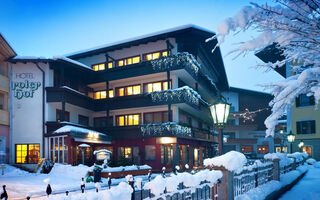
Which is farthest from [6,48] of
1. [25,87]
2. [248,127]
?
[248,127]

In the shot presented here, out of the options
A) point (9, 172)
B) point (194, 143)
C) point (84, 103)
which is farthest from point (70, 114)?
point (194, 143)

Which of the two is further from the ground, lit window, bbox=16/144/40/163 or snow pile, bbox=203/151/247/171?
snow pile, bbox=203/151/247/171

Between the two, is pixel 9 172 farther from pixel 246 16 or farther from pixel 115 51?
pixel 246 16

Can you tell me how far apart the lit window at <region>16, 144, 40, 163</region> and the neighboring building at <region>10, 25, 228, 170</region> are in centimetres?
9

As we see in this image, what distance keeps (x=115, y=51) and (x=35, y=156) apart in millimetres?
14296

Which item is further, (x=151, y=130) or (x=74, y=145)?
(x=151, y=130)

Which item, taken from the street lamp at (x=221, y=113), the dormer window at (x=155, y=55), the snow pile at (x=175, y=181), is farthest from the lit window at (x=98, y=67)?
the snow pile at (x=175, y=181)

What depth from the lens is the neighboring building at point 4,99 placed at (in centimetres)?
2664

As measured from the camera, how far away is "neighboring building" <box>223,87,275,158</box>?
60250mm

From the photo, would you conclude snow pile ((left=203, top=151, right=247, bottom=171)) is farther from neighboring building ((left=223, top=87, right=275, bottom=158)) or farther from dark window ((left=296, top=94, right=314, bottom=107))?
neighboring building ((left=223, top=87, right=275, bottom=158))

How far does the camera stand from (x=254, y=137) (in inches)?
2477

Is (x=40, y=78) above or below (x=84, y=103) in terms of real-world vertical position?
above

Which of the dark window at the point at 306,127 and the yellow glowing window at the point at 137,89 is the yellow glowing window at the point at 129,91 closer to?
the yellow glowing window at the point at 137,89

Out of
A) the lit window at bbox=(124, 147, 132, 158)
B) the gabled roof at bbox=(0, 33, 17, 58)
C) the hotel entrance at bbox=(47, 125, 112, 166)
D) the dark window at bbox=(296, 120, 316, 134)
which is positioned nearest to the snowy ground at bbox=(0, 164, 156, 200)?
the hotel entrance at bbox=(47, 125, 112, 166)
